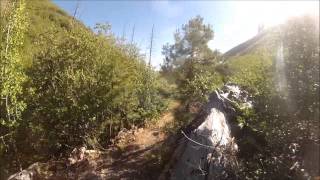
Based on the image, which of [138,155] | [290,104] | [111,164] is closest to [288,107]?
[290,104]

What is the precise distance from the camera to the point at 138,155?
2831cm

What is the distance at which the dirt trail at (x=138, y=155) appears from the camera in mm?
25734

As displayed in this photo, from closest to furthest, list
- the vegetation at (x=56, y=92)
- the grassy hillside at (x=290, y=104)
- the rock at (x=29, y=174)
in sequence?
the grassy hillside at (x=290, y=104)
the rock at (x=29, y=174)
the vegetation at (x=56, y=92)

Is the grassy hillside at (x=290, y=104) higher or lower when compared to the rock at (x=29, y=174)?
higher

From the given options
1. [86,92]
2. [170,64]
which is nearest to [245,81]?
[86,92]

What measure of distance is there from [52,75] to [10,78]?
2935 mm

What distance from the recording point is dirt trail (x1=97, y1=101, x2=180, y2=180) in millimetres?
25734

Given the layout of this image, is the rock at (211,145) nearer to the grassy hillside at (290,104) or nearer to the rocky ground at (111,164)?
the grassy hillside at (290,104)

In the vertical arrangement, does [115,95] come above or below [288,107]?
above

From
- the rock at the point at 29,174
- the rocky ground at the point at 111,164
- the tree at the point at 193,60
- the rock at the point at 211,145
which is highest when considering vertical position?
the tree at the point at 193,60

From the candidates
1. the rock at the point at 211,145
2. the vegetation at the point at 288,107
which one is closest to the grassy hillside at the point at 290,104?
the vegetation at the point at 288,107

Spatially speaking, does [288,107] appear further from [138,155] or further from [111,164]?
[111,164]

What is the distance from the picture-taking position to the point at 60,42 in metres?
29.8

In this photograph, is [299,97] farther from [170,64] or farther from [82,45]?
[170,64]
